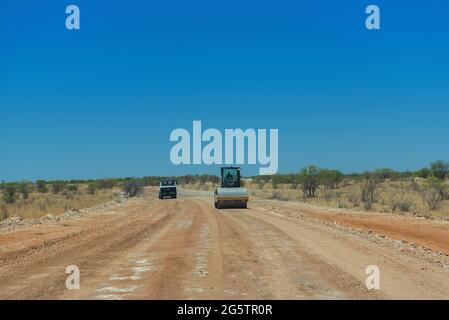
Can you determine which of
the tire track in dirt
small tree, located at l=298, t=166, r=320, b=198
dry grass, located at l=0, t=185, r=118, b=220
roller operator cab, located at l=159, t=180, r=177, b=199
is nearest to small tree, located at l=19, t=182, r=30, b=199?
dry grass, located at l=0, t=185, r=118, b=220

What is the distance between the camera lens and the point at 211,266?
37.9ft

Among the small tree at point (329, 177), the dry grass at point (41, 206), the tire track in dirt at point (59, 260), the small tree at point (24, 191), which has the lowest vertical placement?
the dry grass at point (41, 206)

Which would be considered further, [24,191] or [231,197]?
[24,191]

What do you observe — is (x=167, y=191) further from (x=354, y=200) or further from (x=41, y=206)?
(x=354, y=200)

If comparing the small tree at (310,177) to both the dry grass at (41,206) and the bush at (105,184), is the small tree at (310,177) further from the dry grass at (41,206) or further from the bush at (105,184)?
the bush at (105,184)

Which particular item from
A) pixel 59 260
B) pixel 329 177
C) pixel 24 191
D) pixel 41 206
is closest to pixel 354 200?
pixel 329 177

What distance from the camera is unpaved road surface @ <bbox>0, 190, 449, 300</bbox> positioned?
29.6 feet

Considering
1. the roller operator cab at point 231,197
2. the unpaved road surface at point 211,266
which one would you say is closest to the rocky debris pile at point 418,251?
the unpaved road surface at point 211,266

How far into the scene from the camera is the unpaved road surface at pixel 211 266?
29.6 feet

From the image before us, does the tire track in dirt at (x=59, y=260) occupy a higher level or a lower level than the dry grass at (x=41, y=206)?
higher
